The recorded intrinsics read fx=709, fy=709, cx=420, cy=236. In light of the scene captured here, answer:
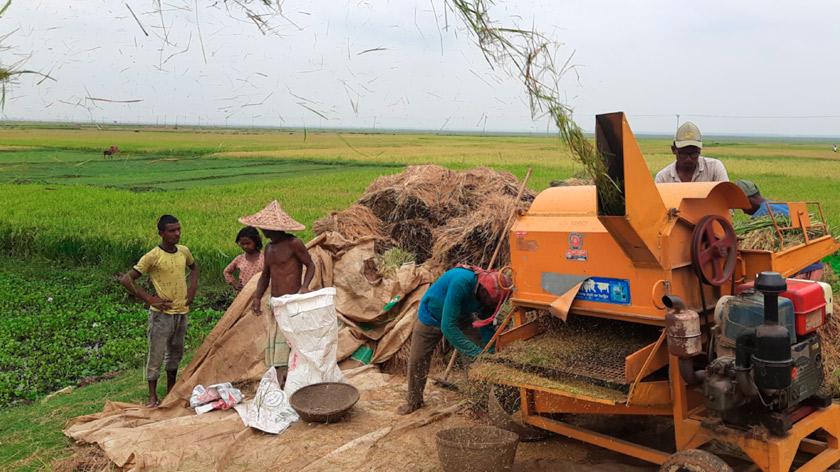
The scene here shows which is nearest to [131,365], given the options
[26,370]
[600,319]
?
[26,370]

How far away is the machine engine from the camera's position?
3039mm

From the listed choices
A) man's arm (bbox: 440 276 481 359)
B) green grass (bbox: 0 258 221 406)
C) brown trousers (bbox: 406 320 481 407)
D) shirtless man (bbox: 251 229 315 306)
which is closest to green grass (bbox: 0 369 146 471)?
green grass (bbox: 0 258 221 406)

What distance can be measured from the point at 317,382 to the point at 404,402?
71cm

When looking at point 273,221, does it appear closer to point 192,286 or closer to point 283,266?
point 283,266

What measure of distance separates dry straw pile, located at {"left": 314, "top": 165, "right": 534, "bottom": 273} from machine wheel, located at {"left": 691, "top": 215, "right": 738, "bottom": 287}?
3.70 metres

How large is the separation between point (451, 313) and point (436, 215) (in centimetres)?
410

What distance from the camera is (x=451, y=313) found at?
475 centimetres

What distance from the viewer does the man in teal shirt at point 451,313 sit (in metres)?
4.65

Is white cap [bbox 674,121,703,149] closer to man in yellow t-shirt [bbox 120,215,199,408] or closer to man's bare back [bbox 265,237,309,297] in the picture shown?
man's bare back [bbox 265,237,309,297]

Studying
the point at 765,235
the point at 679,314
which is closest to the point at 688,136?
the point at 765,235

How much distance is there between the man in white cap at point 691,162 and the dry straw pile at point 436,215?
2269 mm

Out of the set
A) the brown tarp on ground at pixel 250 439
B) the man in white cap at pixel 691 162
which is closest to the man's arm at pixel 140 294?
the brown tarp on ground at pixel 250 439

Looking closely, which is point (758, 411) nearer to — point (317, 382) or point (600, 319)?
point (600, 319)

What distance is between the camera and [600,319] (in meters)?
4.23
